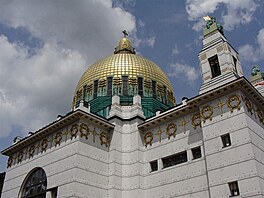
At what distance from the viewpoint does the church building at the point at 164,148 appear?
61.2 ft

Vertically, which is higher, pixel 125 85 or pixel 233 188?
pixel 125 85

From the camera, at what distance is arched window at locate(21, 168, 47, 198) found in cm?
2350

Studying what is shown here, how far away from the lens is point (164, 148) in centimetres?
2277

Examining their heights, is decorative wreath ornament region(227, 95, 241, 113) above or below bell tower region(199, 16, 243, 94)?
below

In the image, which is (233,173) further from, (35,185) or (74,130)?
(35,185)

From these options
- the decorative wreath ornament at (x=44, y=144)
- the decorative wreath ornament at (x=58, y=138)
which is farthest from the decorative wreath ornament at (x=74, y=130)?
the decorative wreath ornament at (x=44, y=144)

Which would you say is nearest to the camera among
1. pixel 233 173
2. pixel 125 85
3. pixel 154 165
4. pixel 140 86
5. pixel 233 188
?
pixel 233 188

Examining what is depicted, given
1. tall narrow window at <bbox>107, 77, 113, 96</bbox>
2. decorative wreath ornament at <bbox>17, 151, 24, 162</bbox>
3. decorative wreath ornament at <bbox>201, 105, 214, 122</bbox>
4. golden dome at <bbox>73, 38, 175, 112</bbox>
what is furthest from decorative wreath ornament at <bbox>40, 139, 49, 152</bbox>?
decorative wreath ornament at <bbox>201, 105, 214, 122</bbox>

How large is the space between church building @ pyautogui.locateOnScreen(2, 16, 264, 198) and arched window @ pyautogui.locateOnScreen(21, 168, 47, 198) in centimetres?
7

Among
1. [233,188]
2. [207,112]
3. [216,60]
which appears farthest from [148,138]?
[233,188]

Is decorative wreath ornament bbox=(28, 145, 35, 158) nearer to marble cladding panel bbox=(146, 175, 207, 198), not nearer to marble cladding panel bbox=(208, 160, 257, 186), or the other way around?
marble cladding panel bbox=(146, 175, 207, 198)

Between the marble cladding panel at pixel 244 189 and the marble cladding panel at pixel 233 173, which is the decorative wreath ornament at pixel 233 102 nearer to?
the marble cladding panel at pixel 233 173

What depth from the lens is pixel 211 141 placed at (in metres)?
19.7

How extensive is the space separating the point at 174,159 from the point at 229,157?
181 inches
